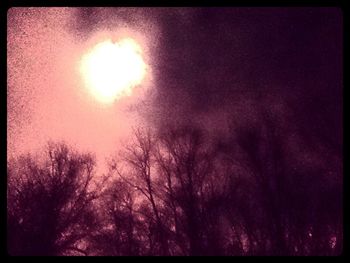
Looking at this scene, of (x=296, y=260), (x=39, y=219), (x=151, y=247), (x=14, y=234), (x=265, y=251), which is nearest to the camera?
(x=296, y=260)

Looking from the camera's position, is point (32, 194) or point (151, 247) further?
point (32, 194)

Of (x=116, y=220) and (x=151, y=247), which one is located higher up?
(x=116, y=220)

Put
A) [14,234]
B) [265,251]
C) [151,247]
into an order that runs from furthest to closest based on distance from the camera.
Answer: [14,234]
[151,247]
[265,251]

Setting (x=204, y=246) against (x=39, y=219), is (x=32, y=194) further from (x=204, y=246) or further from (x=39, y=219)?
(x=204, y=246)

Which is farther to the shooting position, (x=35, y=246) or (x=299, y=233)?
(x=35, y=246)

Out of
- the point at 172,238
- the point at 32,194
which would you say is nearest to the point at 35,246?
the point at 32,194

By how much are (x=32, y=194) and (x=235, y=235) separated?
15.4 meters

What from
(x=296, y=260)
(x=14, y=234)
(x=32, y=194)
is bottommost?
(x=296, y=260)

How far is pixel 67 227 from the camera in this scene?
29516mm

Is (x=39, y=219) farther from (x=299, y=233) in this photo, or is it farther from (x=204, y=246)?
(x=299, y=233)

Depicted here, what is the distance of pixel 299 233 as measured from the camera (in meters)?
21.8

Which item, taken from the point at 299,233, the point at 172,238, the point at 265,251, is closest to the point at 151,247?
the point at 172,238

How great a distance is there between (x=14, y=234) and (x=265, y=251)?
53.7 feet

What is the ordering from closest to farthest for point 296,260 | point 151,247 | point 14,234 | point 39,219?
point 296,260
point 151,247
point 14,234
point 39,219
